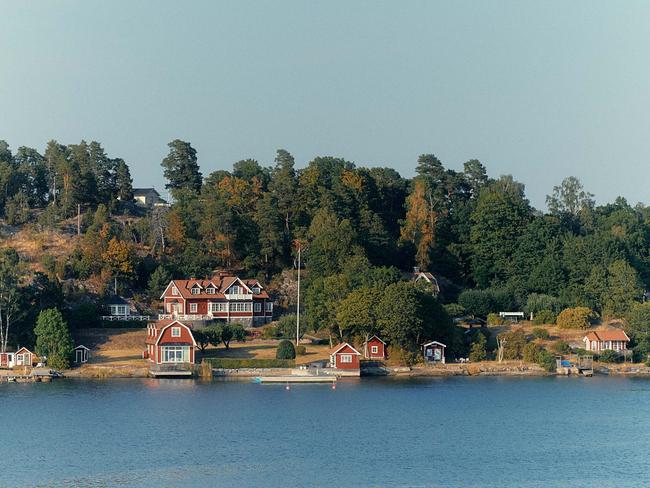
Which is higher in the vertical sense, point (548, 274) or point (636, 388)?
point (548, 274)

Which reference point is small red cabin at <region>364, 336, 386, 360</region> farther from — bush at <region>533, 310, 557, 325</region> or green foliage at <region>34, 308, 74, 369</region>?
green foliage at <region>34, 308, 74, 369</region>

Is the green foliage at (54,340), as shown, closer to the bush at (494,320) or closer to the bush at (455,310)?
the bush at (455,310)

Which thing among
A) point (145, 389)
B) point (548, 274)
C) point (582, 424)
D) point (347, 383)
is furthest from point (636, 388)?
point (145, 389)

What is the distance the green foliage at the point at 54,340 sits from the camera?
8462 centimetres

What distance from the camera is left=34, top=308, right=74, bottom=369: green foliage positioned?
8462 cm

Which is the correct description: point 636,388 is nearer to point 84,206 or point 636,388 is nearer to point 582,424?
point 582,424

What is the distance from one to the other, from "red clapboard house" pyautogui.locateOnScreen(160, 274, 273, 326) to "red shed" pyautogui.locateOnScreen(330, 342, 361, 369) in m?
17.9

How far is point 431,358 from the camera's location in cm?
9088

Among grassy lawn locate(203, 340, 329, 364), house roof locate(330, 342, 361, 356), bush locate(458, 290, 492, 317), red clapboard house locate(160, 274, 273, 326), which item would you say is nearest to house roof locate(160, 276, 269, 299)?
red clapboard house locate(160, 274, 273, 326)

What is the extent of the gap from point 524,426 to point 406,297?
23.0 meters

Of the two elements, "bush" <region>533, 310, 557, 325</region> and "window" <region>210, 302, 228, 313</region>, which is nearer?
"window" <region>210, 302, 228, 313</region>

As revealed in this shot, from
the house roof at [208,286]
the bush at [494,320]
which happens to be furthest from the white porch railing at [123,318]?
the bush at [494,320]

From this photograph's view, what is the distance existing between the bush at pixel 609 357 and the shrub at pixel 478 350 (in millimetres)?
9848

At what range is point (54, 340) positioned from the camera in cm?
8506
